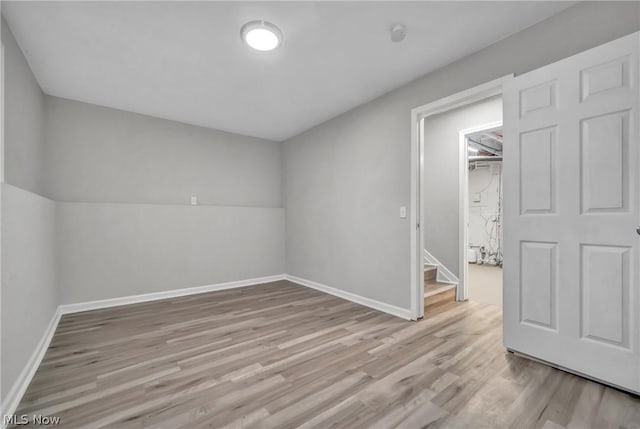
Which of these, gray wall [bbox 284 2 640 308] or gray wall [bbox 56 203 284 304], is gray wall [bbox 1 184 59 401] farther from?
gray wall [bbox 284 2 640 308]

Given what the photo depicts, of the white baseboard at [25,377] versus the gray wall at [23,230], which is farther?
the gray wall at [23,230]

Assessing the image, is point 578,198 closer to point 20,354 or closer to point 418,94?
point 418,94

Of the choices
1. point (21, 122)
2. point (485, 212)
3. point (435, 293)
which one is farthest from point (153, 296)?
point (485, 212)

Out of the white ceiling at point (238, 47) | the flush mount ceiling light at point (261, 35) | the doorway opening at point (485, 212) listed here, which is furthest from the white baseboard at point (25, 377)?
the doorway opening at point (485, 212)

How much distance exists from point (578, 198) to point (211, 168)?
4243 millimetres

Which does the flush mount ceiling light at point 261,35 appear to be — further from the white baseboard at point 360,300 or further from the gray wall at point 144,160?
the white baseboard at point 360,300

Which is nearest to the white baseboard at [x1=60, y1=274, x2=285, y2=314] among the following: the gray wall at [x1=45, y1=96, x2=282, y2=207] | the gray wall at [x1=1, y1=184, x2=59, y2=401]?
the gray wall at [x1=1, y1=184, x2=59, y2=401]

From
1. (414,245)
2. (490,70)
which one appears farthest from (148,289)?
(490,70)

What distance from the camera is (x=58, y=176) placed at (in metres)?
3.23

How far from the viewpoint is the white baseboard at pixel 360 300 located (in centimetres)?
296

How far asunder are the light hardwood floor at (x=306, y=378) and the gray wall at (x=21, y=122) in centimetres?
146

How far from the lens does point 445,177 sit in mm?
3891

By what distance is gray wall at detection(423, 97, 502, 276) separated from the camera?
3.63 m

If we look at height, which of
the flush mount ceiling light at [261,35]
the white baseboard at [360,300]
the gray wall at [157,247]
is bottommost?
the white baseboard at [360,300]
